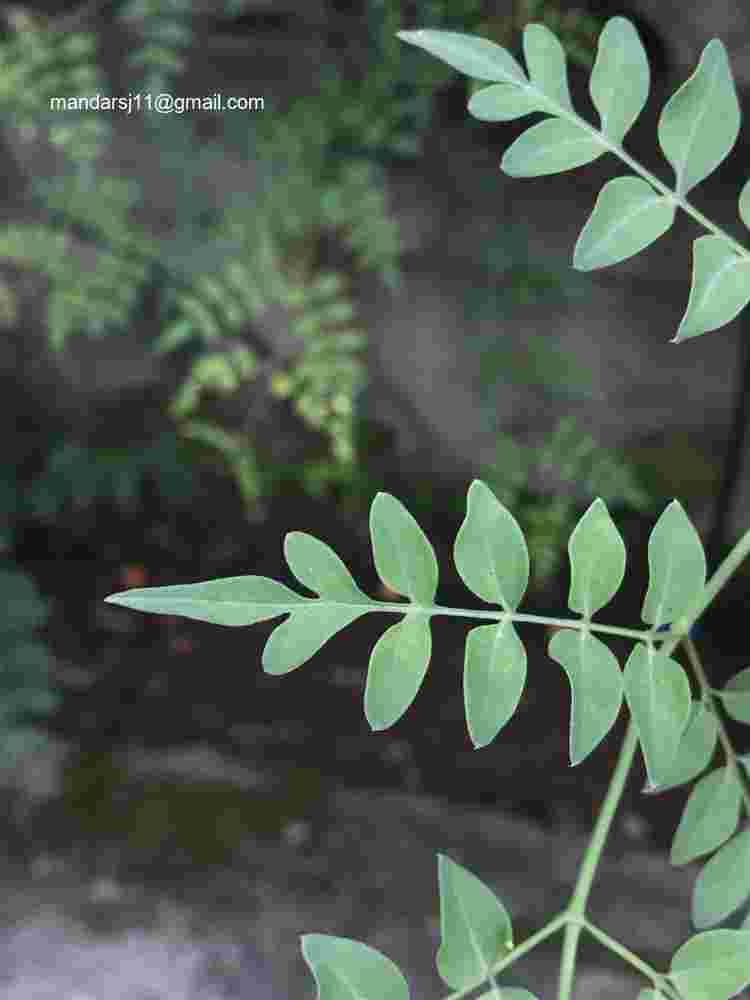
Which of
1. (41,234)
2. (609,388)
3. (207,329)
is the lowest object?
(609,388)

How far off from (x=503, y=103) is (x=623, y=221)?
76 mm

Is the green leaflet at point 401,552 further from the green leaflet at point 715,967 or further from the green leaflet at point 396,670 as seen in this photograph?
the green leaflet at point 715,967

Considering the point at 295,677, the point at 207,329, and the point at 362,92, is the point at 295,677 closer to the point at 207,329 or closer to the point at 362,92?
→ the point at 207,329

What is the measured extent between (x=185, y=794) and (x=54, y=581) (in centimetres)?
62

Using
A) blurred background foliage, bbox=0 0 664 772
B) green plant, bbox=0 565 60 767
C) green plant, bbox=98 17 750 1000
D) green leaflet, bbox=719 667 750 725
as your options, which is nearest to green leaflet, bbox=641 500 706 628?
green plant, bbox=98 17 750 1000

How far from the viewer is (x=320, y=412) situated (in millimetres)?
1381

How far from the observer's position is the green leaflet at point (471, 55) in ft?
1.59

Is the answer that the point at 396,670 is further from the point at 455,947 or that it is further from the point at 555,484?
the point at 555,484

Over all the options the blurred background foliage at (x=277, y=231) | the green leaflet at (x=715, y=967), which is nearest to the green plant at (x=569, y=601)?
the green leaflet at (x=715, y=967)

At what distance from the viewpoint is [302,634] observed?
440mm

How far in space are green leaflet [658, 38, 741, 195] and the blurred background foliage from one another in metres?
0.79

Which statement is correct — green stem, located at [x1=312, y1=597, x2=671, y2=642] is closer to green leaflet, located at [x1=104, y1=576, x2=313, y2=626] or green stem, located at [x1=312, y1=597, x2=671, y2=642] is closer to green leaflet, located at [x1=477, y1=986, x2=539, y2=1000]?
green leaflet, located at [x1=104, y1=576, x2=313, y2=626]

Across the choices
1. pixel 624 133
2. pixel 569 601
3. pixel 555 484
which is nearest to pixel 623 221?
pixel 624 133

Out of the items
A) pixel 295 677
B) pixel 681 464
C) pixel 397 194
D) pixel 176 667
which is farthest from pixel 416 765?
pixel 397 194
